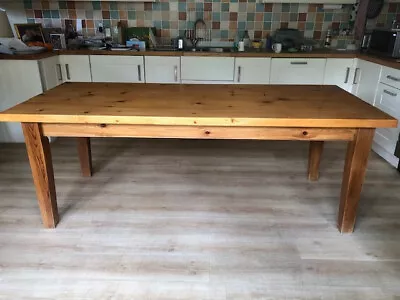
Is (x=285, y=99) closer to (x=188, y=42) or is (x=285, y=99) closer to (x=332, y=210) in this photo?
(x=332, y=210)

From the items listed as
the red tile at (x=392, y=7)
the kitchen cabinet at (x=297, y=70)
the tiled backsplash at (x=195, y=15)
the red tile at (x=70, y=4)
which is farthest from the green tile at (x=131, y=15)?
the red tile at (x=392, y=7)

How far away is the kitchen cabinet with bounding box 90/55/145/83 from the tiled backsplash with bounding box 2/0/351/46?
2.15ft

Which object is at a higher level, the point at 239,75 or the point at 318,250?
the point at 239,75

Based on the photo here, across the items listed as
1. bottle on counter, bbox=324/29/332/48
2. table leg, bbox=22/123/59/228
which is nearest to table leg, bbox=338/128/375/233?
table leg, bbox=22/123/59/228

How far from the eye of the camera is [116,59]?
11.2ft

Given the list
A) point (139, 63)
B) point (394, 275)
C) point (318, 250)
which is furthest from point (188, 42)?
point (394, 275)

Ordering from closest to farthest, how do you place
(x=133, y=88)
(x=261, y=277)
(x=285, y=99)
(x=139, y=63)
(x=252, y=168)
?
1. (x=261, y=277)
2. (x=285, y=99)
3. (x=133, y=88)
4. (x=252, y=168)
5. (x=139, y=63)

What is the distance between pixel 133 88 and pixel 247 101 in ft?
2.49

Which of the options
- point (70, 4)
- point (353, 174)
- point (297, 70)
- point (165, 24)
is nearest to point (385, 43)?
point (297, 70)

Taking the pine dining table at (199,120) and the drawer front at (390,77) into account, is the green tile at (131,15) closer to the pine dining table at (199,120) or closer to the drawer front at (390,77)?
the pine dining table at (199,120)

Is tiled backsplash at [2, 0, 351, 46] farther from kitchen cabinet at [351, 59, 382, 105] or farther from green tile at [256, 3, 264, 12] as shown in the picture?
kitchen cabinet at [351, 59, 382, 105]

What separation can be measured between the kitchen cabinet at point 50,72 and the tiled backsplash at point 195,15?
28.6 inches

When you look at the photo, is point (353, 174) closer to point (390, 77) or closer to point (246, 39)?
point (390, 77)

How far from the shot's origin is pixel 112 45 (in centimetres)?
360
